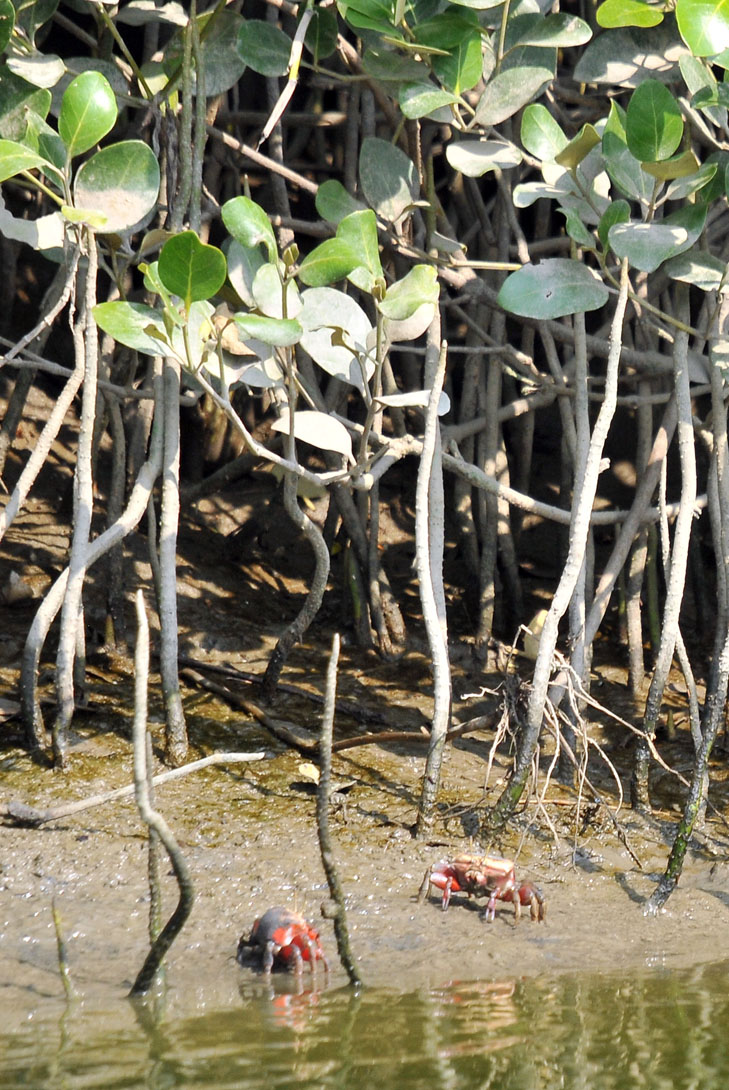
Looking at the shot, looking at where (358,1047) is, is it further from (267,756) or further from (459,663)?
(459,663)

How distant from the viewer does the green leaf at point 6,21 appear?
8.36ft

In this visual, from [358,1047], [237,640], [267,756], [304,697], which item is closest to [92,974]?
[358,1047]

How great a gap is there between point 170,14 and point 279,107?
721 mm

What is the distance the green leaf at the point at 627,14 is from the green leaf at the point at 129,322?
3.67 feet

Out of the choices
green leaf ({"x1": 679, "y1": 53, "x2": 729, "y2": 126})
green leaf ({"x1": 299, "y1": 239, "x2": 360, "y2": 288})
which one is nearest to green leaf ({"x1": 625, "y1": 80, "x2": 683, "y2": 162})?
green leaf ({"x1": 679, "y1": 53, "x2": 729, "y2": 126})

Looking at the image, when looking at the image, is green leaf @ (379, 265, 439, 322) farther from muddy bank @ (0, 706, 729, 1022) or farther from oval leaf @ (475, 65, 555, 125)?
muddy bank @ (0, 706, 729, 1022)

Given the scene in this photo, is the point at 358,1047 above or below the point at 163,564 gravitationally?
below

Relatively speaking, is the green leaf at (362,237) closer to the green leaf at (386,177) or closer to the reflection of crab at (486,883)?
the green leaf at (386,177)

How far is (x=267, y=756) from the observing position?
3.08 meters

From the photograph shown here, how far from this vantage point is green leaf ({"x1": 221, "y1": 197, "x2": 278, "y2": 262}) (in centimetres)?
234

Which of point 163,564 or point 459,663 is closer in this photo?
point 163,564

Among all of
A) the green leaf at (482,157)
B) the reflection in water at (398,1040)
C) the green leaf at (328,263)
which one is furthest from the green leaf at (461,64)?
the reflection in water at (398,1040)

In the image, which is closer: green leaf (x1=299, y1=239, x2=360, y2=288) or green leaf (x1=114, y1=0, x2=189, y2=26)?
green leaf (x1=299, y1=239, x2=360, y2=288)

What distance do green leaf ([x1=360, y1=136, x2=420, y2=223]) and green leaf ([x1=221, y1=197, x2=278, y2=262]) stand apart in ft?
1.99
